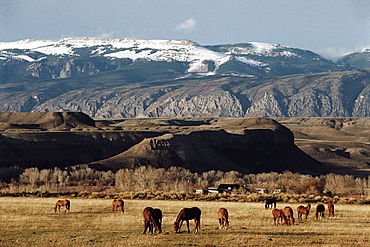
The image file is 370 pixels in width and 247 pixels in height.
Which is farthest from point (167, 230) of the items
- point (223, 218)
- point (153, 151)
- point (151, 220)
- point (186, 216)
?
point (153, 151)

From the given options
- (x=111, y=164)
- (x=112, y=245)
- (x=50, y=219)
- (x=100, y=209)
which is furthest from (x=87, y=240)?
(x=111, y=164)

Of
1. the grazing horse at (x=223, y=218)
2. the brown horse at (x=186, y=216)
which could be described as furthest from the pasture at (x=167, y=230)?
the brown horse at (x=186, y=216)

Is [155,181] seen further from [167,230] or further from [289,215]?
[167,230]

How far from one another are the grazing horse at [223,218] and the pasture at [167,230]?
0.45 metres

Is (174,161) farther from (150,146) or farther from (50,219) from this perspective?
(50,219)

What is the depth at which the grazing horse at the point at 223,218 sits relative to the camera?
4184 cm

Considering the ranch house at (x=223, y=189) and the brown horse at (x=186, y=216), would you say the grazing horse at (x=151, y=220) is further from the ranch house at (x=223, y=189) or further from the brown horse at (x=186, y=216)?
the ranch house at (x=223, y=189)

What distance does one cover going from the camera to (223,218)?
138ft

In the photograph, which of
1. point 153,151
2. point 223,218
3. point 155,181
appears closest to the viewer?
point 223,218

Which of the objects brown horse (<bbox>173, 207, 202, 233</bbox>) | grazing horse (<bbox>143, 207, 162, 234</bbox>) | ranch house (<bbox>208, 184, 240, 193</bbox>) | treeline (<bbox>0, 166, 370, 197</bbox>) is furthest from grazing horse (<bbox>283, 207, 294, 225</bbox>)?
ranch house (<bbox>208, 184, 240, 193</bbox>)

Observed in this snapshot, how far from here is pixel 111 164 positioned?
149250 mm

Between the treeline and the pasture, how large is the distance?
49999 millimetres

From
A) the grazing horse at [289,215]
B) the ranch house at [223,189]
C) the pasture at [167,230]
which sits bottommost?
the ranch house at [223,189]

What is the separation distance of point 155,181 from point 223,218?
7683cm
